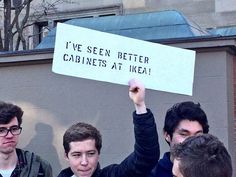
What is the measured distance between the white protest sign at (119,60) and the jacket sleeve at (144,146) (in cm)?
26

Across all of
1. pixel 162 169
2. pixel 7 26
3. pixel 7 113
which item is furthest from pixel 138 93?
pixel 7 26

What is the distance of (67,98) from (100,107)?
432 millimetres

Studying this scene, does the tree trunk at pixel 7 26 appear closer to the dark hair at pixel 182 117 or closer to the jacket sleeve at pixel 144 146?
the dark hair at pixel 182 117

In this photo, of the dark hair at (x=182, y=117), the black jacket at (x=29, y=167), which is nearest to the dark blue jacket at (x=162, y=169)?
the dark hair at (x=182, y=117)

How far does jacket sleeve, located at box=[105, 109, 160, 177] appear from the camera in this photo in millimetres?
3176

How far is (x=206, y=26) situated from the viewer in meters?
18.8

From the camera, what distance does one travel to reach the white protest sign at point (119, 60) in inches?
131

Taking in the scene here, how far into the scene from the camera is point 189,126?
3363mm

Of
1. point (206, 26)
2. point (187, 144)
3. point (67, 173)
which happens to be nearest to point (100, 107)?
point (67, 173)

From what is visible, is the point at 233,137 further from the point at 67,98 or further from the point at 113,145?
the point at 67,98

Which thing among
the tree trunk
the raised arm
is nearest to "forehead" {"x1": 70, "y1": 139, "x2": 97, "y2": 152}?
the raised arm

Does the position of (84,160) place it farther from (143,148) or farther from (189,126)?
(189,126)

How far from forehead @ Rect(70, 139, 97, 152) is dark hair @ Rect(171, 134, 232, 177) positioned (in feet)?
3.77

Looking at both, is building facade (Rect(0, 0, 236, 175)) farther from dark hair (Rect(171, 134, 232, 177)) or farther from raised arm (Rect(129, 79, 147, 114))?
dark hair (Rect(171, 134, 232, 177))
